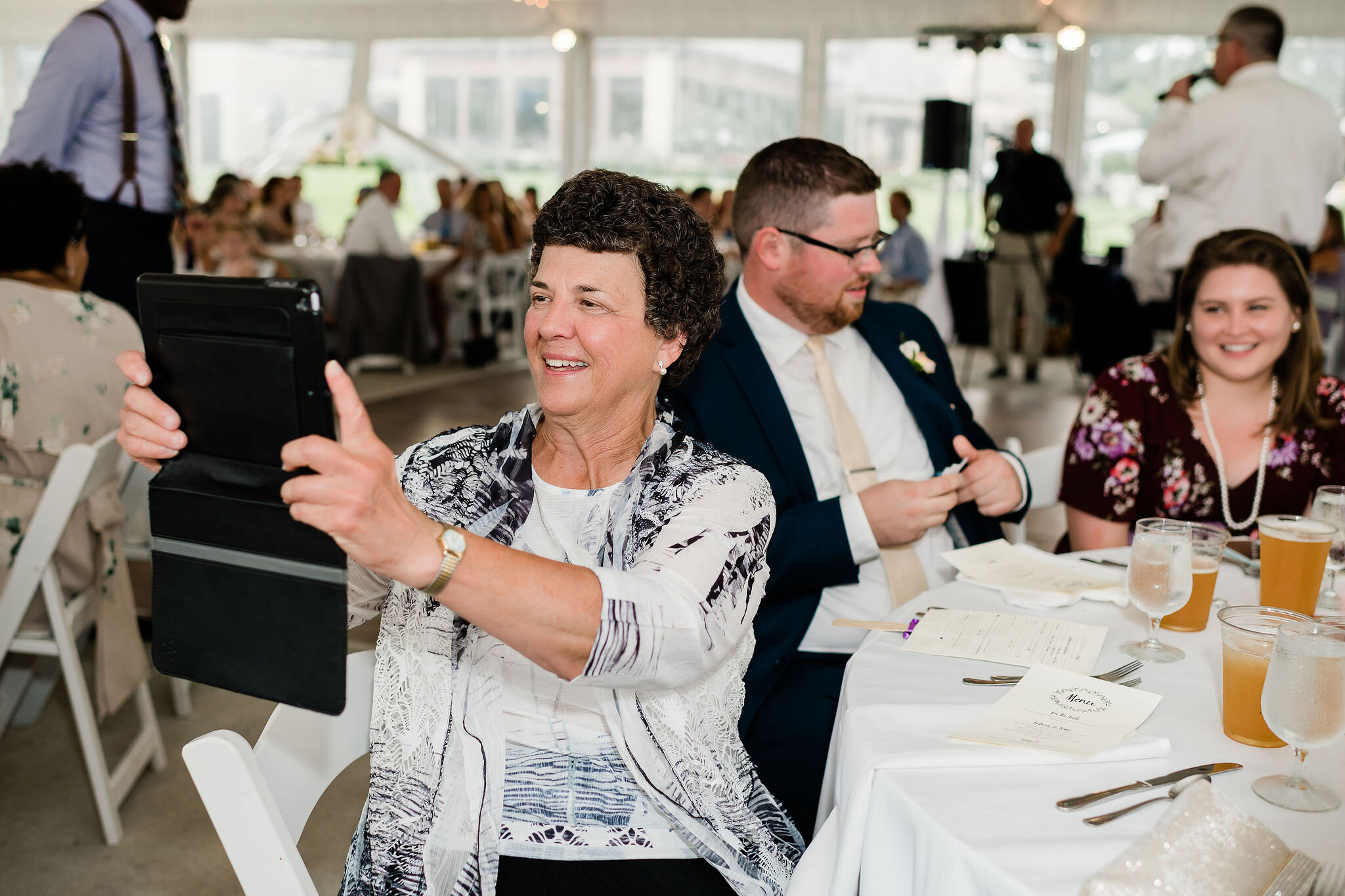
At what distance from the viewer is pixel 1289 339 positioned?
2119 millimetres

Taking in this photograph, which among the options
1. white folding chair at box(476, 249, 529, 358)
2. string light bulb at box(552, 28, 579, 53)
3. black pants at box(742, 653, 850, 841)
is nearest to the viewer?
black pants at box(742, 653, 850, 841)

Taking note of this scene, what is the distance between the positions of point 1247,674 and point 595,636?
0.68 m

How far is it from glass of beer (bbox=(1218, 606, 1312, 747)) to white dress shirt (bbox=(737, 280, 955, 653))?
0.83m

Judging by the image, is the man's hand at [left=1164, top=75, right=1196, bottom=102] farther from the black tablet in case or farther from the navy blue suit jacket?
the black tablet in case

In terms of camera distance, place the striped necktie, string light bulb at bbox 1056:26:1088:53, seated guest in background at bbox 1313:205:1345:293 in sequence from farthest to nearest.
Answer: string light bulb at bbox 1056:26:1088:53, seated guest in background at bbox 1313:205:1345:293, the striped necktie

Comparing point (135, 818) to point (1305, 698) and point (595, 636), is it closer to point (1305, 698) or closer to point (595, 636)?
point (595, 636)

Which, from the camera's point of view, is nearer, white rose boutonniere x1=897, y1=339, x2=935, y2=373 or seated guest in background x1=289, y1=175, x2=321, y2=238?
white rose boutonniere x1=897, y1=339, x2=935, y2=373

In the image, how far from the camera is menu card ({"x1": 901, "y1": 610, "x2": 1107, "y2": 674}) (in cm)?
136

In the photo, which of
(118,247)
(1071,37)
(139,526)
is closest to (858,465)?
(139,526)

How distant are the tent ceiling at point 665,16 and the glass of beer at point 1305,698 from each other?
10667 mm

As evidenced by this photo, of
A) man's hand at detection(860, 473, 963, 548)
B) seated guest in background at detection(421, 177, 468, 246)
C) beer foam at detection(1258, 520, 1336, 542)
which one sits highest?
seated guest in background at detection(421, 177, 468, 246)

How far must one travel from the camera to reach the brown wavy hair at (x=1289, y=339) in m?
2.10

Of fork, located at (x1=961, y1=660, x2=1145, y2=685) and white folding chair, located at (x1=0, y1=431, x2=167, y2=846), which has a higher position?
fork, located at (x1=961, y1=660, x2=1145, y2=685)

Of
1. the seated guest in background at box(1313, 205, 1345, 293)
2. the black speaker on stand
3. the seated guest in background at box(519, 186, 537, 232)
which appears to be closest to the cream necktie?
the black speaker on stand
